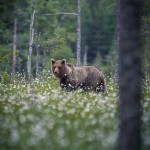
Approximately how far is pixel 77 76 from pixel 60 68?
693mm

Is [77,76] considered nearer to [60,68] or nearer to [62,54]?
[60,68]

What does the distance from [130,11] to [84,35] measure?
54.3 metres

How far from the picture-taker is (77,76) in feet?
58.2

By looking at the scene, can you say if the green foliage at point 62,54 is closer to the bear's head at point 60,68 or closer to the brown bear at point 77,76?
the brown bear at point 77,76

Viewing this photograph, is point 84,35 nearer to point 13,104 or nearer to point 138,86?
point 13,104

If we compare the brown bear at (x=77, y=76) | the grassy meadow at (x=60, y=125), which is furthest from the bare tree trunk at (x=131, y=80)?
the brown bear at (x=77, y=76)

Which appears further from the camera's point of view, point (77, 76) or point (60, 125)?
point (77, 76)

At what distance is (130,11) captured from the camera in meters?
7.44

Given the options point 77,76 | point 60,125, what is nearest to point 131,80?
point 60,125

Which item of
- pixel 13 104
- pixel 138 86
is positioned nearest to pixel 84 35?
pixel 13 104

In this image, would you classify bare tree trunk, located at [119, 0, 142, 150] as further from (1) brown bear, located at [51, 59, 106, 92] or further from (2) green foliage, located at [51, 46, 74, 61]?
(2) green foliage, located at [51, 46, 74, 61]

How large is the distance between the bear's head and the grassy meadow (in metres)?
5.51

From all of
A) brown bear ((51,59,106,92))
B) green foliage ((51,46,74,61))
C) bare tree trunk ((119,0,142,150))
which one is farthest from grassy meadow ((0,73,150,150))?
green foliage ((51,46,74,61))

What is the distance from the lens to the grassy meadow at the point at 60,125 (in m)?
7.63
